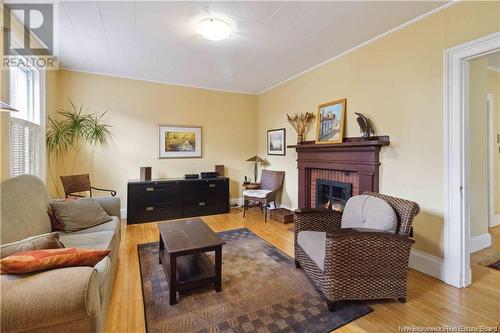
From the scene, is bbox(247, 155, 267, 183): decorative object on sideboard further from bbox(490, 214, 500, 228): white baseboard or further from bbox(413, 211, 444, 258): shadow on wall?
bbox(490, 214, 500, 228): white baseboard

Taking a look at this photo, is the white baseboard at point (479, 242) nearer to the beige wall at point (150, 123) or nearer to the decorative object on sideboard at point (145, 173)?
the beige wall at point (150, 123)

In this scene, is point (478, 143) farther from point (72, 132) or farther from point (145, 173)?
point (72, 132)

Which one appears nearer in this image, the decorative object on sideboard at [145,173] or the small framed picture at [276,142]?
the decorative object on sideboard at [145,173]

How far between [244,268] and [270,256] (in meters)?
0.43

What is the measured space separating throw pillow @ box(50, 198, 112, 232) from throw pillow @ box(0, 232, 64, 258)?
1018 mm

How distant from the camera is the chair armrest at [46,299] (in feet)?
3.35

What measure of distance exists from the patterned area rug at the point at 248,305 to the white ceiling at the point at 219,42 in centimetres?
268

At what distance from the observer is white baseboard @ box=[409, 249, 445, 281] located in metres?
2.31

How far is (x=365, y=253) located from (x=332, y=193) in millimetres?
1858

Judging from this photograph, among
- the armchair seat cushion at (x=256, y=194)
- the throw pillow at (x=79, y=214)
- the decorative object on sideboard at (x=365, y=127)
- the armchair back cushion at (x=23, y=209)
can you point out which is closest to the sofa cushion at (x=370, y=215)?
the decorative object on sideboard at (x=365, y=127)

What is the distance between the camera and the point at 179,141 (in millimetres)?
4961

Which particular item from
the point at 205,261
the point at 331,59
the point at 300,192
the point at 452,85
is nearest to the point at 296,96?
the point at 331,59

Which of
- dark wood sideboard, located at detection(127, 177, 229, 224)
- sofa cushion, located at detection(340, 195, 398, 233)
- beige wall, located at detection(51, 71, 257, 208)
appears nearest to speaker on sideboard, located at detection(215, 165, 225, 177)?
beige wall, located at detection(51, 71, 257, 208)

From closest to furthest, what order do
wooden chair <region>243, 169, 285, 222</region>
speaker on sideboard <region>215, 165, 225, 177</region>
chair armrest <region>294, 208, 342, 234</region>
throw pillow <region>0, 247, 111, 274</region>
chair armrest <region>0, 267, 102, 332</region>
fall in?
chair armrest <region>0, 267, 102, 332</region>, throw pillow <region>0, 247, 111, 274</region>, chair armrest <region>294, 208, 342, 234</region>, wooden chair <region>243, 169, 285, 222</region>, speaker on sideboard <region>215, 165, 225, 177</region>
